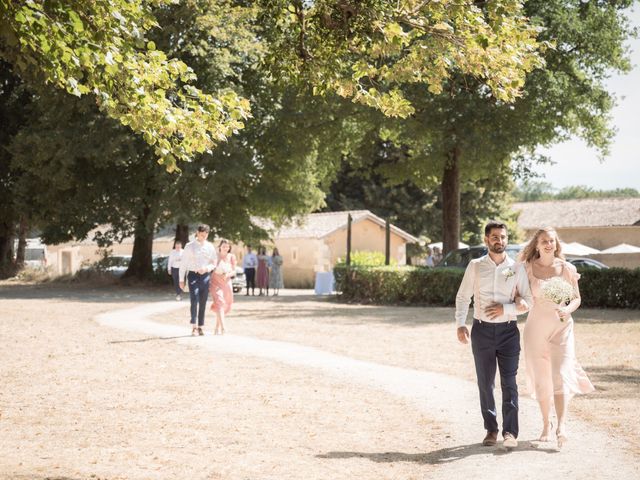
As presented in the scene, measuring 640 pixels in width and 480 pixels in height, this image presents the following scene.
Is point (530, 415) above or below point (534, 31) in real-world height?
below

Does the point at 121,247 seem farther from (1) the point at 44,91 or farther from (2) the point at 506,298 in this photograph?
(2) the point at 506,298

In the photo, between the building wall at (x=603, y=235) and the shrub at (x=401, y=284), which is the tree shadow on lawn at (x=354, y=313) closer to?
the shrub at (x=401, y=284)

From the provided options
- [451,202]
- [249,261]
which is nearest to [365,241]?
[249,261]

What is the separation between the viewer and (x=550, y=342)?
774 cm

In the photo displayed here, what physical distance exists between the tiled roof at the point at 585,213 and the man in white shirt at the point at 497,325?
5486 centimetres

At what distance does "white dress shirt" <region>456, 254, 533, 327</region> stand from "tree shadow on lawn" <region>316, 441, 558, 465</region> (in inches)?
43.4

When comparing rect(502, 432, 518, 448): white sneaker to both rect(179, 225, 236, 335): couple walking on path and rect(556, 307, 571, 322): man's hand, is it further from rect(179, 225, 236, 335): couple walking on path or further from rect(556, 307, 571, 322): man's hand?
rect(179, 225, 236, 335): couple walking on path

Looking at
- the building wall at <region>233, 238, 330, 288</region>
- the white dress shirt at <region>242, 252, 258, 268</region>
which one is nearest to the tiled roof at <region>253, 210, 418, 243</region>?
the building wall at <region>233, 238, 330, 288</region>

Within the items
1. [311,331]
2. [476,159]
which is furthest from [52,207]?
[311,331]

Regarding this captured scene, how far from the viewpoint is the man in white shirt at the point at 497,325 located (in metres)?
7.45

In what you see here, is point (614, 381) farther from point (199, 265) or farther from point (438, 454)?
point (199, 265)

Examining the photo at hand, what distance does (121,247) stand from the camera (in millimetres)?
65938

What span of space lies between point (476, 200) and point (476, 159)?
24.4 meters

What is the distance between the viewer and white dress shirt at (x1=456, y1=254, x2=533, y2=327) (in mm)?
7500
